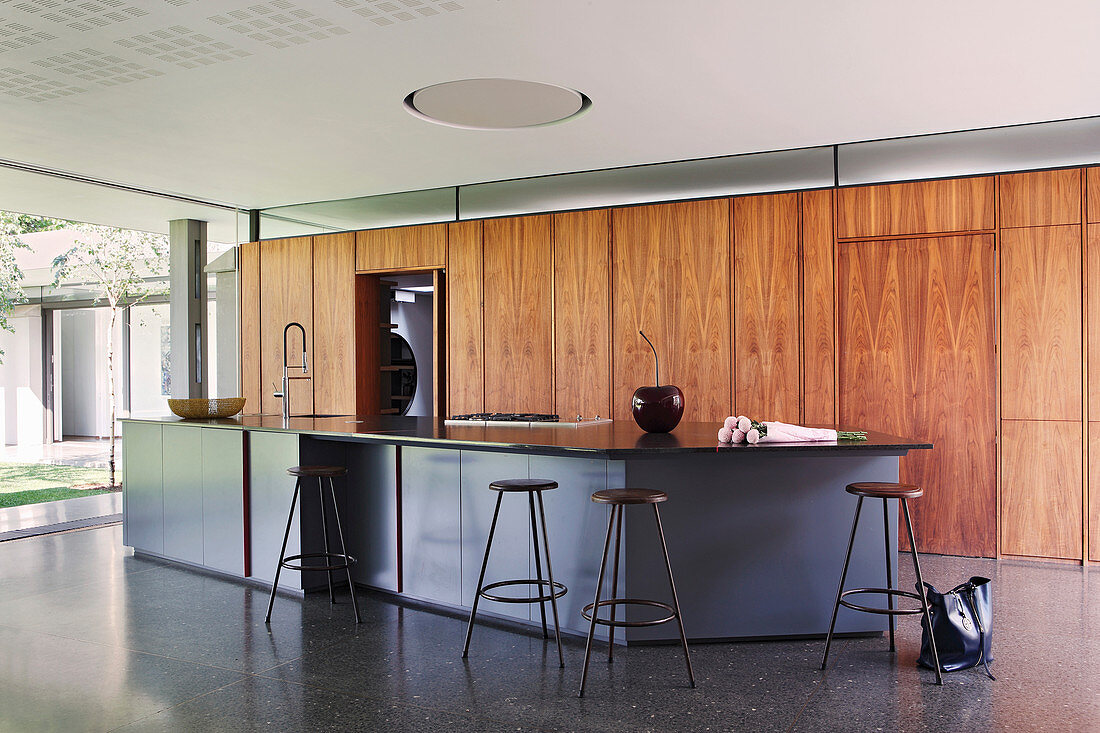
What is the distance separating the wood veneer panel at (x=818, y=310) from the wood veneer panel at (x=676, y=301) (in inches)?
22.7

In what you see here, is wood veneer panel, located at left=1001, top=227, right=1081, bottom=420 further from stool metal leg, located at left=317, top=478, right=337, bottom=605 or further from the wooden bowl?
the wooden bowl

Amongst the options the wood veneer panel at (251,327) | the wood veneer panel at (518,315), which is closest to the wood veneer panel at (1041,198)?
the wood veneer panel at (518,315)

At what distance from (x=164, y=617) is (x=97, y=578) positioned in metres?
1.20

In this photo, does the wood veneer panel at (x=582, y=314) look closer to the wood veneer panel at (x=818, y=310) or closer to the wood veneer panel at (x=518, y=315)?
the wood veneer panel at (x=518, y=315)

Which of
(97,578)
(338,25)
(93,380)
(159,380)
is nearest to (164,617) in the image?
(97,578)

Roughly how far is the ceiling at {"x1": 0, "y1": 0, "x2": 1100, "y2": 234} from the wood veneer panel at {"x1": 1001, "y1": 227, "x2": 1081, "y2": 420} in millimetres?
882

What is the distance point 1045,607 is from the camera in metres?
4.60

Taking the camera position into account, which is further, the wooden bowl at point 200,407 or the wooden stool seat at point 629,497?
the wooden bowl at point 200,407

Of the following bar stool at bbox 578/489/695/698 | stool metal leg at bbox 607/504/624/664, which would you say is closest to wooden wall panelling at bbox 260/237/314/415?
stool metal leg at bbox 607/504/624/664

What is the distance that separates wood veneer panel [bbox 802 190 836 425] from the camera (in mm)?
6180

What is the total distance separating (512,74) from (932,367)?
12.0 feet

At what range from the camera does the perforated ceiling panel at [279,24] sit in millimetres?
3805

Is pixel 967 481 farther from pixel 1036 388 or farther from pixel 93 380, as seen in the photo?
pixel 93 380

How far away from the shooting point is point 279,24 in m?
3.95
